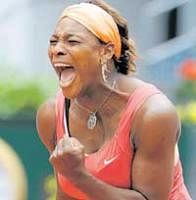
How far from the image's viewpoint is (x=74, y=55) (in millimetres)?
3836

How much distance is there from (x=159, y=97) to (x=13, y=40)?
7.16 metres

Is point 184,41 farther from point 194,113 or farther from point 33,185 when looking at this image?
point 33,185

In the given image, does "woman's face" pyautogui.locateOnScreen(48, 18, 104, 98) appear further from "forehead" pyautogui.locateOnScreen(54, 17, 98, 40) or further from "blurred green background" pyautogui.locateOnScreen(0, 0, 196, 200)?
"blurred green background" pyautogui.locateOnScreen(0, 0, 196, 200)

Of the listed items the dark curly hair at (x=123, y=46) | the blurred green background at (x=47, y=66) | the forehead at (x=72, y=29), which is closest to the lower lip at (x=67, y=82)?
the forehead at (x=72, y=29)

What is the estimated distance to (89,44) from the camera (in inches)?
153

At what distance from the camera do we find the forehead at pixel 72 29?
12.8 ft

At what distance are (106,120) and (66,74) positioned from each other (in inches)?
14.9

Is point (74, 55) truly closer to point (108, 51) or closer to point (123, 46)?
point (108, 51)

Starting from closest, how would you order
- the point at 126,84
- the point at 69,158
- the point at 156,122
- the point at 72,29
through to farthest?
the point at 69,158, the point at 72,29, the point at 156,122, the point at 126,84

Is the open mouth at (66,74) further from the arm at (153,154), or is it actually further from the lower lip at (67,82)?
the arm at (153,154)

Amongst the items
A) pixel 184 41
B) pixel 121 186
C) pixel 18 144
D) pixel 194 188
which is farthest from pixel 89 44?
pixel 184 41

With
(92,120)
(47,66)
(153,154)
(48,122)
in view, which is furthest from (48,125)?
(47,66)

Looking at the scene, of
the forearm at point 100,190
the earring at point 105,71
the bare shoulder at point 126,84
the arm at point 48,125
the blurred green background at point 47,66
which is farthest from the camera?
the blurred green background at point 47,66

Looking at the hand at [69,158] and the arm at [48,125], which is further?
the arm at [48,125]
